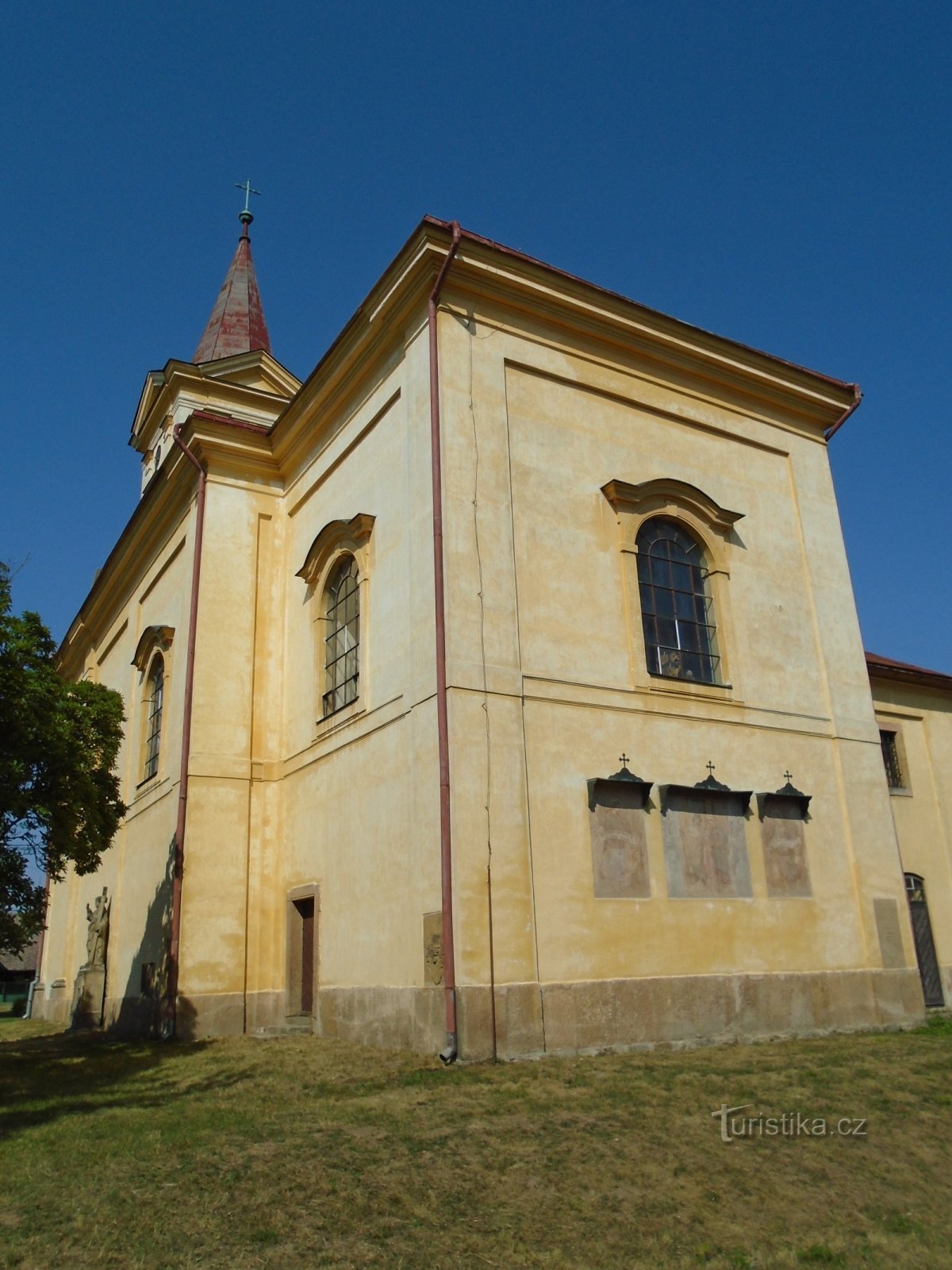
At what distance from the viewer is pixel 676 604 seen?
43.5 feet

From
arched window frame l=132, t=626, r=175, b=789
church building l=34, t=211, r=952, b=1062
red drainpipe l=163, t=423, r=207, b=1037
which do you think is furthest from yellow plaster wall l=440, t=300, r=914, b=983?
arched window frame l=132, t=626, r=175, b=789

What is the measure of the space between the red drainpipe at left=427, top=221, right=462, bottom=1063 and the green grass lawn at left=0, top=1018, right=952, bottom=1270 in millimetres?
731

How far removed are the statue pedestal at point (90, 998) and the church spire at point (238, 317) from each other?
13039 mm

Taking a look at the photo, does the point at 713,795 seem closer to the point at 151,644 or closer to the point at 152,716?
the point at 152,716

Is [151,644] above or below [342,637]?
above

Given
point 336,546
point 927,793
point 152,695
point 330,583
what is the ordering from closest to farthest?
point 336,546, point 330,583, point 927,793, point 152,695

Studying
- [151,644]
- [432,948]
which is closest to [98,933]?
[151,644]

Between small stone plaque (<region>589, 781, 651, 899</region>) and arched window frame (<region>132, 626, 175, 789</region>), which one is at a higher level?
arched window frame (<region>132, 626, 175, 789</region>)

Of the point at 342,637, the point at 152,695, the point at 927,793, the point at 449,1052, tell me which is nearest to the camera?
the point at 449,1052

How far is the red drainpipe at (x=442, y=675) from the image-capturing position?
9.65 m

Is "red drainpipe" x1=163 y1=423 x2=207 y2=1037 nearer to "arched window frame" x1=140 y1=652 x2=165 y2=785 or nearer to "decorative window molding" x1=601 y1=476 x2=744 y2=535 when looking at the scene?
"arched window frame" x1=140 y1=652 x2=165 y2=785

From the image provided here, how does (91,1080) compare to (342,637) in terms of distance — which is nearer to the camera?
(91,1080)

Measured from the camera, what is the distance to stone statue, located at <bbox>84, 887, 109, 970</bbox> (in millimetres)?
17906

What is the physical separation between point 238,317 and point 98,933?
14.6 metres
